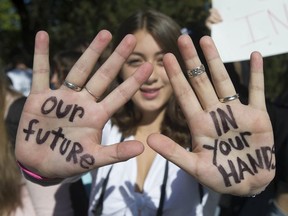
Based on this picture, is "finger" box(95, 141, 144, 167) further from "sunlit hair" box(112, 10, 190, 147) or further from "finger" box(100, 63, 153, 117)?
"sunlit hair" box(112, 10, 190, 147)

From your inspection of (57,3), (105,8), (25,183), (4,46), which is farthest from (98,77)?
(4,46)

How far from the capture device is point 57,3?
10.6 m

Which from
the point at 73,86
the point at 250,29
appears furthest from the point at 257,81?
the point at 73,86

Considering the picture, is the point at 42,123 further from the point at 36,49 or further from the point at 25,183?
the point at 25,183

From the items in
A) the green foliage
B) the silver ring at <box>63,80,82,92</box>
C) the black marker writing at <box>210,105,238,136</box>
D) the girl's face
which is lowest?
the green foliage

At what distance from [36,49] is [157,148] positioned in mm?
492

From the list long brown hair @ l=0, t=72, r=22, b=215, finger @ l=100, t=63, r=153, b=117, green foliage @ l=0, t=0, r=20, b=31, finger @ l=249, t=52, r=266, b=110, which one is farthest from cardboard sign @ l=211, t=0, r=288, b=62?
green foliage @ l=0, t=0, r=20, b=31

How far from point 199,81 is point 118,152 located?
34 centimetres

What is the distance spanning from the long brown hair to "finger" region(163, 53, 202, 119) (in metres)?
0.75

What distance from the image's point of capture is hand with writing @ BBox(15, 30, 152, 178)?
1.36m

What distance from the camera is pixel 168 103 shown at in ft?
6.47

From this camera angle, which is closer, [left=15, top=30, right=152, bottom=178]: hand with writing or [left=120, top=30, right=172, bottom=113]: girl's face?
[left=15, top=30, right=152, bottom=178]: hand with writing

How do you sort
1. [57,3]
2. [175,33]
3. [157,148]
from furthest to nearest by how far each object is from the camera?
[57,3] < [175,33] < [157,148]

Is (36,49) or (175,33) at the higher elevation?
(36,49)
